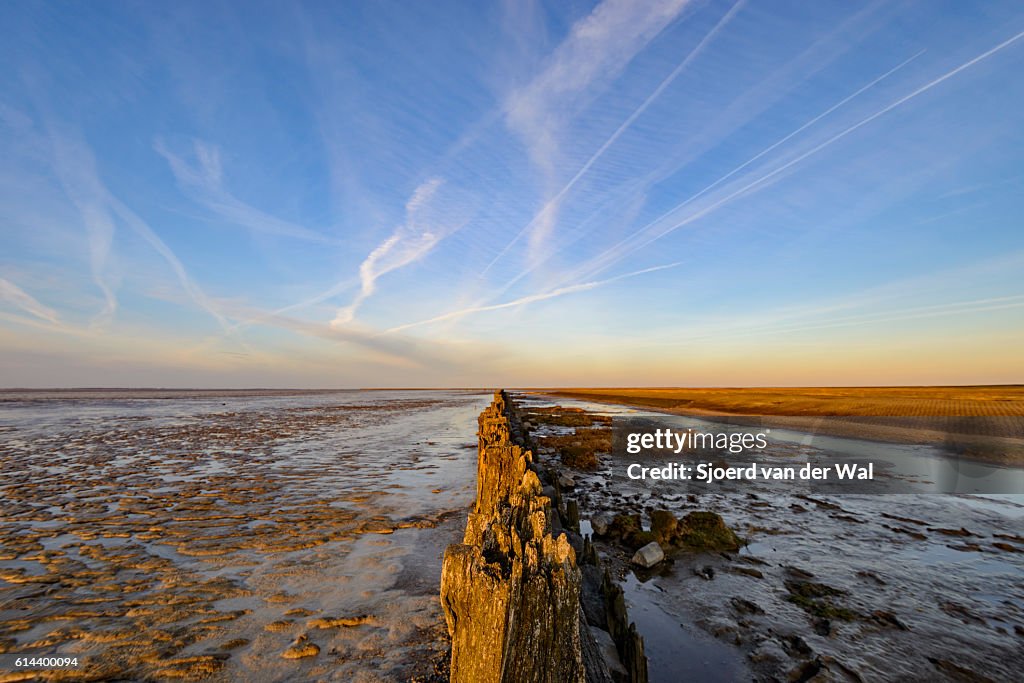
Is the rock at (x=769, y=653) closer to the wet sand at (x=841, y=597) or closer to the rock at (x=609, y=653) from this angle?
the wet sand at (x=841, y=597)

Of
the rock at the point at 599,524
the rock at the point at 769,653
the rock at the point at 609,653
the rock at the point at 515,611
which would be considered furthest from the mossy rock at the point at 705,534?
the rock at the point at 515,611

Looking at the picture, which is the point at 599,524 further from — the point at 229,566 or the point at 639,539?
the point at 229,566

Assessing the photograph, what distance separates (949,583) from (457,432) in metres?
23.1

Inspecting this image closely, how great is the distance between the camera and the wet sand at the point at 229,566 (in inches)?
174

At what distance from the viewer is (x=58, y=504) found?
32.0ft

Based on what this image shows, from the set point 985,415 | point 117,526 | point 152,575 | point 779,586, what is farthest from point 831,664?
point 985,415

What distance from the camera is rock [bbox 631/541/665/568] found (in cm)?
716

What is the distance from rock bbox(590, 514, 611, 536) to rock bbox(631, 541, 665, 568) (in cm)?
125

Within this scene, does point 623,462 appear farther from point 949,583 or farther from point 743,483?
point 949,583

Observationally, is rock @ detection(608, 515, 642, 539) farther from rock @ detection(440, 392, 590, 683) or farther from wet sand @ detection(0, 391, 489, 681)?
rock @ detection(440, 392, 590, 683)

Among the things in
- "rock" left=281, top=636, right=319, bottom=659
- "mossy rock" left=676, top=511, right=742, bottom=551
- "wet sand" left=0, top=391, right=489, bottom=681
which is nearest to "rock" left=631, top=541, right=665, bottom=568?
"mossy rock" left=676, top=511, right=742, bottom=551

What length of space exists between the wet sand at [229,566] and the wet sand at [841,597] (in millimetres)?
3233

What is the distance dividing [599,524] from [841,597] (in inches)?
156

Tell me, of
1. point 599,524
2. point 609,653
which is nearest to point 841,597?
point 599,524
